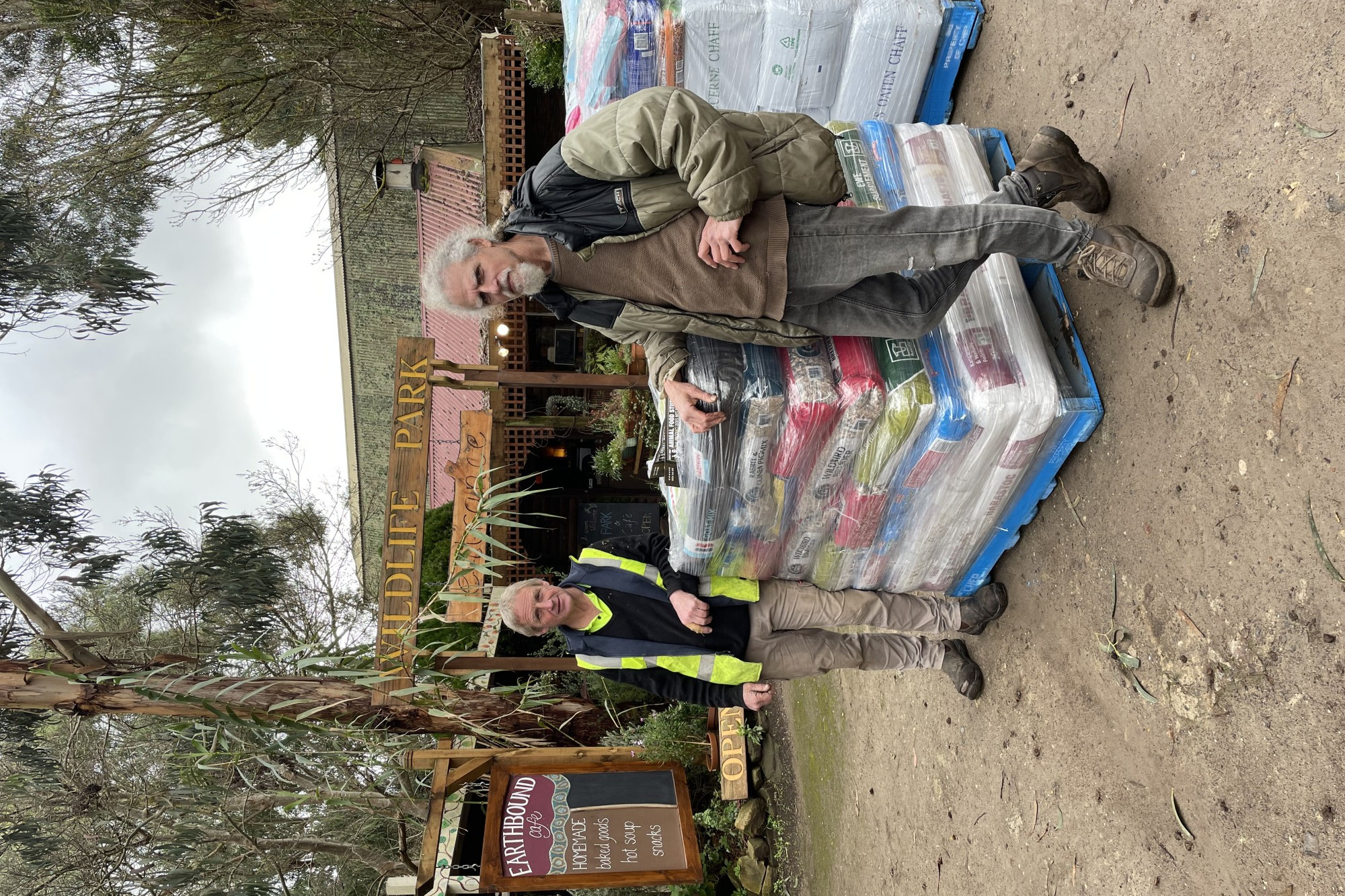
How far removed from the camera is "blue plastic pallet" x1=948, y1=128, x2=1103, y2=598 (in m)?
2.66

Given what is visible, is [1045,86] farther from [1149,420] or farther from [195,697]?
[195,697]

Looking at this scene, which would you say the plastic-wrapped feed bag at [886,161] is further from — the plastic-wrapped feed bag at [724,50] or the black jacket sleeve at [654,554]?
the black jacket sleeve at [654,554]

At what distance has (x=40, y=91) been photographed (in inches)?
295

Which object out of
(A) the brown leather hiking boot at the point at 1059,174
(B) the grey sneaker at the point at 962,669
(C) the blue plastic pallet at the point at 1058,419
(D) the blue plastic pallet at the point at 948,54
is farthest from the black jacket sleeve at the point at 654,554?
(D) the blue plastic pallet at the point at 948,54

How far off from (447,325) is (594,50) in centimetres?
646

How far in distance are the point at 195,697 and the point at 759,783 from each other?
477cm

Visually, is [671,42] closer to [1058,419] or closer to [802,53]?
[802,53]

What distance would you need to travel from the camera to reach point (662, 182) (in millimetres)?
2336

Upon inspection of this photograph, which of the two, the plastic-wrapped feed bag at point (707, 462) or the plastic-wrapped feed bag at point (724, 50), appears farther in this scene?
the plastic-wrapped feed bag at point (724, 50)

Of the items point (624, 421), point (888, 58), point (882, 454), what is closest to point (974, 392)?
point (882, 454)

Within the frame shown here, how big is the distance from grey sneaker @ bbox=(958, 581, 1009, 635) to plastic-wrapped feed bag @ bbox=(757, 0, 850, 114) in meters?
2.69

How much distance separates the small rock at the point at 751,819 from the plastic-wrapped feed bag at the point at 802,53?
5.21m

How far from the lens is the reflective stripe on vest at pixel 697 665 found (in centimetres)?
314

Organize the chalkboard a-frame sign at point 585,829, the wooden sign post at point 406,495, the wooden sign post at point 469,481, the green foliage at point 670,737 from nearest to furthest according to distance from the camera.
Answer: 1. the chalkboard a-frame sign at point 585,829
2. the wooden sign post at point 406,495
3. the green foliage at point 670,737
4. the wooden sign post at point 469,481
